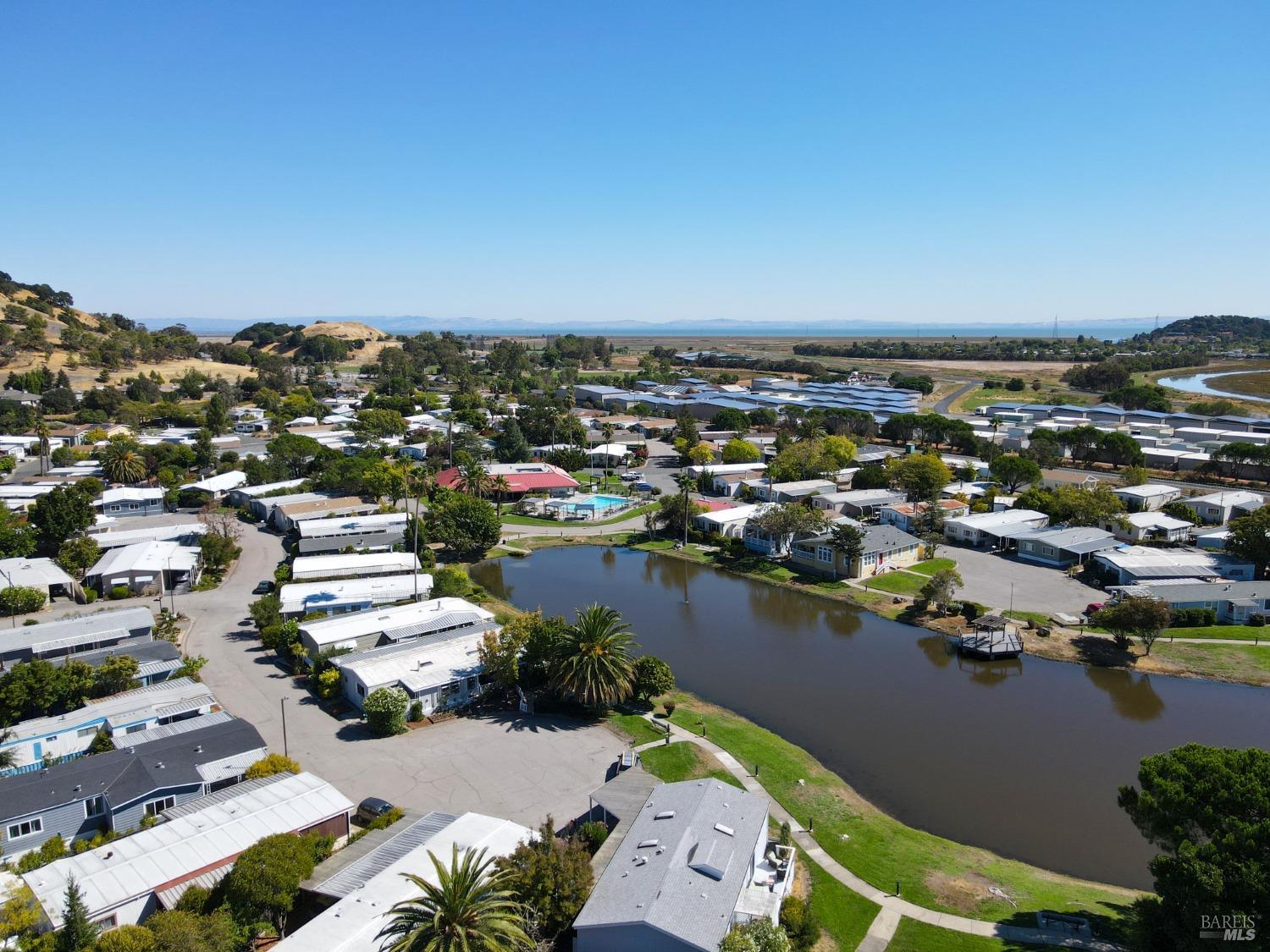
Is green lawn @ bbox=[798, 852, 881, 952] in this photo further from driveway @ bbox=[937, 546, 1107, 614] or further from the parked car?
driveway @ bbox=[937, 546, 1107, 614]

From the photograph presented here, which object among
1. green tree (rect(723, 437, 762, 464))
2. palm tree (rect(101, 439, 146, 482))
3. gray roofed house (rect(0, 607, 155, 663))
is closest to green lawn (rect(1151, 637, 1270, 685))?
green tree (rect(723, 437, 762, 464))

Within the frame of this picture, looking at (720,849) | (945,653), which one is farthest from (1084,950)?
(945,653)

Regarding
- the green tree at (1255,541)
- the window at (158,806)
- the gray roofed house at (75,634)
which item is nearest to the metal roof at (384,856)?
the window at (158,806)

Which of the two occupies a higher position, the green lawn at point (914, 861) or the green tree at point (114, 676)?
the green tree at point (114, 676)

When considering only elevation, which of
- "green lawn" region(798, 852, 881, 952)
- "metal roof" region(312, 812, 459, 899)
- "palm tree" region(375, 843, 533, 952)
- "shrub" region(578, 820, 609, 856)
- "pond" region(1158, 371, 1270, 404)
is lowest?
"green lawn" region(798, 852, 881, 952)

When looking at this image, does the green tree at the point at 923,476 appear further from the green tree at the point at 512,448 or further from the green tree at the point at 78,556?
the green tree at the point at 78,556

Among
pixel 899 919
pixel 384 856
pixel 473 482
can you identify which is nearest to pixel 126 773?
pixel 384 856

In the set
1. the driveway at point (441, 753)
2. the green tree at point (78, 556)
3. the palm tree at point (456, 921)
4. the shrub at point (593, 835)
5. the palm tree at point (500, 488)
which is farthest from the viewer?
the palm tree at point (500, 488)

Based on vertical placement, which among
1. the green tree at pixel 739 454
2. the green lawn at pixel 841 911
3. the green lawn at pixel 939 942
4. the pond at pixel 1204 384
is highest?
the pond at pixel 1204 384
